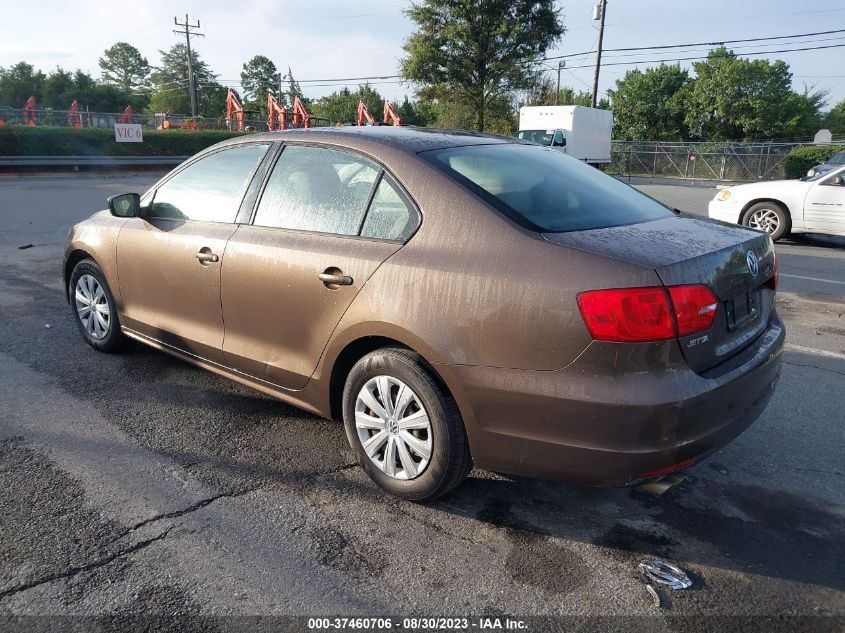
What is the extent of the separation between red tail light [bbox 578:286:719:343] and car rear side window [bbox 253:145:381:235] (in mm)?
1256

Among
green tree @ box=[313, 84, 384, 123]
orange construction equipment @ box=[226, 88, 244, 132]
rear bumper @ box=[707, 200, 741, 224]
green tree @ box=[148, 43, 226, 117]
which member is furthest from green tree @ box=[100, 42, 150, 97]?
rear bumper @ box=[707, 200, 741, 224]

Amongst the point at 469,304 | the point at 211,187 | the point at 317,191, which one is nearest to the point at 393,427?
the point at 469,304

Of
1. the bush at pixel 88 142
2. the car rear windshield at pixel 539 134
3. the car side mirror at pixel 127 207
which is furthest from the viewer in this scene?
the car rear windshield at pixel 539 134

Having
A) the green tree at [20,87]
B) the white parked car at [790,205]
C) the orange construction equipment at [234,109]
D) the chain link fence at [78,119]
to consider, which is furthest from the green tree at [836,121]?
the green tree at [20,87]

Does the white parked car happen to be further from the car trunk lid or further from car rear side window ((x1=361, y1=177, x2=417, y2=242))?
car rear side window ((x1=361, y1=177, x2=417, y2=242))

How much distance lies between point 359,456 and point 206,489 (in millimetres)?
720

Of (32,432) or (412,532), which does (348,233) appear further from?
(32,432)

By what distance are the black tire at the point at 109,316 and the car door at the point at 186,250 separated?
10.0 inches

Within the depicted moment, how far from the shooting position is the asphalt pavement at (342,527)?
7.91 ft

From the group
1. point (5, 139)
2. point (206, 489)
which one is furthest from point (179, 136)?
point (206, 489)

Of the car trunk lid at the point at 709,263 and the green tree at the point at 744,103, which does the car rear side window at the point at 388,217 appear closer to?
the car trunk lid at the point at 709,263

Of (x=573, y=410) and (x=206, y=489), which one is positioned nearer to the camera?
(x=573, y=410)

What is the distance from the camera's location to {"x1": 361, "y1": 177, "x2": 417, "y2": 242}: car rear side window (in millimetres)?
2998

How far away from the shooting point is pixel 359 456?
127 inches
